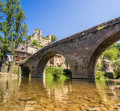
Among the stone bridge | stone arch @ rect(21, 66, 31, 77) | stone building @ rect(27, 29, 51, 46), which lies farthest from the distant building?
the stone bridge

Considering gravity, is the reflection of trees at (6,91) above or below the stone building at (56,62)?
below

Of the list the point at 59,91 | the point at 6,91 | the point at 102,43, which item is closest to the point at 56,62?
the point at 102,43

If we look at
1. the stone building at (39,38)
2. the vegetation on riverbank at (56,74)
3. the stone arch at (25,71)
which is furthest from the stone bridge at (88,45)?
the stone building at (39,38)

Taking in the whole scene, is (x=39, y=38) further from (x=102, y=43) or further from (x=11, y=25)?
(x=102, y=43)

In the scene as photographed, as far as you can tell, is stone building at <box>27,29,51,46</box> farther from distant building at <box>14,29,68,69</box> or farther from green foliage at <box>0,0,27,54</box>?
green foliage at <box>0,0,27,54</box>

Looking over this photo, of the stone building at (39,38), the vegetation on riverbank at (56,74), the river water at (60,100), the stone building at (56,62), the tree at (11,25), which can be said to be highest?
the stone building at (39,38)

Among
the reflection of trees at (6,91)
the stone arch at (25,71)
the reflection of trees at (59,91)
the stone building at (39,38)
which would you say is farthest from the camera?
the stone building at (39,38)

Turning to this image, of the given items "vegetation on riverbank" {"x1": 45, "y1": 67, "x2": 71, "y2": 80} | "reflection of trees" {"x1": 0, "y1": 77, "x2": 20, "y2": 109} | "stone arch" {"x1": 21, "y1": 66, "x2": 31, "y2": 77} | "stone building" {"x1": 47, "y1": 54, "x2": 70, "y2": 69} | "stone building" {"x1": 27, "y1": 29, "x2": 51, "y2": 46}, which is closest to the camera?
"reflection of trees" {"x1": 0, "y1": 77, "x2": 20, "y2": 109}

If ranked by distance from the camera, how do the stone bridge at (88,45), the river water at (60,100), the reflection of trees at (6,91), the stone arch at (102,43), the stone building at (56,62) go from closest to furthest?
the river water at (60,100)
the reflection of trees at (6,91)
the stone arch at (102,43)
the stone bridge at (88,45)
the stone building at (56,62)

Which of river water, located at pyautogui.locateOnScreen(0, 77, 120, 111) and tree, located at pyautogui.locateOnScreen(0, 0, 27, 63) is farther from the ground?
tree, located at pyautogui.locateOnScreen(0, 0, 27, 63)

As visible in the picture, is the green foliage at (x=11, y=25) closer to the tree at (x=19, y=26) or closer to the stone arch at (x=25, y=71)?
the tree at (x=19, y=26)

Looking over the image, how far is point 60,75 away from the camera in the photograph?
71.5ft

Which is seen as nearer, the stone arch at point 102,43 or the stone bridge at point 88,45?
the stone arch at point 102,43

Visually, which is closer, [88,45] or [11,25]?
[88,45]
